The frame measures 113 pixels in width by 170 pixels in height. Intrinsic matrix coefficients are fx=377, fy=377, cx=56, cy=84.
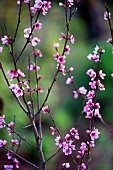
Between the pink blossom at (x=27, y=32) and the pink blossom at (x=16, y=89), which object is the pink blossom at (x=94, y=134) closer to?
the pink blossom at (x=16, y=89)

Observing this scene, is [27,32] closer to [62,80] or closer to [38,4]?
[38,4]

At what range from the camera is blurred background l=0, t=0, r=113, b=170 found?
6016 millimetres

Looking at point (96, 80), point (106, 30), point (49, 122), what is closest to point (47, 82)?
point (49, 122)

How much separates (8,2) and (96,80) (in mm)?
Answer: 6454

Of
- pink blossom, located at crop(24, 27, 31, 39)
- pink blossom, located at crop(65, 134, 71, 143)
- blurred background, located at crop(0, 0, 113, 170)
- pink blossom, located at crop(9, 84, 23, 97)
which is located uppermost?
blurred background, located at crop(0, 0, 113, 170)

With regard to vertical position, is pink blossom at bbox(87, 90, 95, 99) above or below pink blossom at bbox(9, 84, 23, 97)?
above

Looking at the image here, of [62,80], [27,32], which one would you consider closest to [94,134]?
[27,32]

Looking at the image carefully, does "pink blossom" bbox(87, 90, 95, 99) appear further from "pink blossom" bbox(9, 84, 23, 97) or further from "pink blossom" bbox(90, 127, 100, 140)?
"pink blossom" bbox(9, 84, 23, 97)

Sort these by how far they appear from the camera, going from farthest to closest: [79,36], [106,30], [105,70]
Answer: [79,36]
[106,30]
[105,70]

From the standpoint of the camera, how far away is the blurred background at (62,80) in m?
6.02

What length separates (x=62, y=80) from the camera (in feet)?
32.2

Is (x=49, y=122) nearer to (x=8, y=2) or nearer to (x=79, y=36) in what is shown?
(x=8, y=2)

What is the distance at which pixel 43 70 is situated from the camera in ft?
23.1

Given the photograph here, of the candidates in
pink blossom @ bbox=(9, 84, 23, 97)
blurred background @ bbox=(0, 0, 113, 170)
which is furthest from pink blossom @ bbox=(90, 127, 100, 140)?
blurred background @ bbox=(0, 0, 113, 170)
